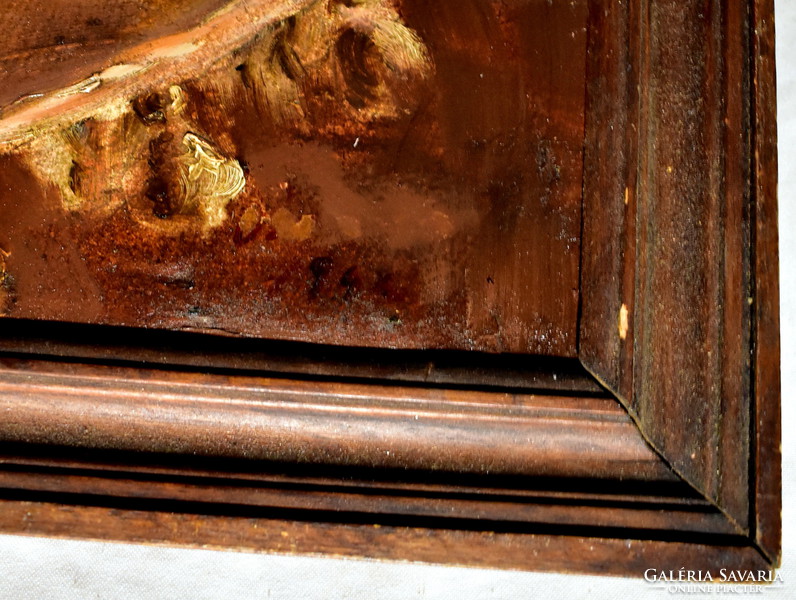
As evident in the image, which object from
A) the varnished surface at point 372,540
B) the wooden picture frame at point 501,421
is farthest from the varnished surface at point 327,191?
the varnished surface at point 372,540

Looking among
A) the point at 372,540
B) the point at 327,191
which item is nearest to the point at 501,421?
the point at 372,540

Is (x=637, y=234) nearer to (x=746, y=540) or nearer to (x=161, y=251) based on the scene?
(x=746, y=540)

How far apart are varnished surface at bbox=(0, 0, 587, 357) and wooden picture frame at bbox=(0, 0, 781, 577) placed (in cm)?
3

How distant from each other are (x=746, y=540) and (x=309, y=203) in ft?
1.52

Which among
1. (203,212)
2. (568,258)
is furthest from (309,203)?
(568,258)

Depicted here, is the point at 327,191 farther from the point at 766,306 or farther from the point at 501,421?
the point at 766,306

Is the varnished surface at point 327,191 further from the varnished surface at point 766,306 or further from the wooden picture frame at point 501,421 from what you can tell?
the varnished surface at point 766,306

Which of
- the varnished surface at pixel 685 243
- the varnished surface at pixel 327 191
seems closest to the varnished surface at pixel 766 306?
the varnished surface at pixel 685 243

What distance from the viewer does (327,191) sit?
583mm

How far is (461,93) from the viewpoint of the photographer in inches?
23.3

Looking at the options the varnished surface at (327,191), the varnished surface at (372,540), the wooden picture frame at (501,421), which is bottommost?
the varnished surface at (372,540)

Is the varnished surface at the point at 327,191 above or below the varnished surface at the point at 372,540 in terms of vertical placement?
above

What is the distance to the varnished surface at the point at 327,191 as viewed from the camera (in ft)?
1.89

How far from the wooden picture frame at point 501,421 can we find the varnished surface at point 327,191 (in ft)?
0.09
